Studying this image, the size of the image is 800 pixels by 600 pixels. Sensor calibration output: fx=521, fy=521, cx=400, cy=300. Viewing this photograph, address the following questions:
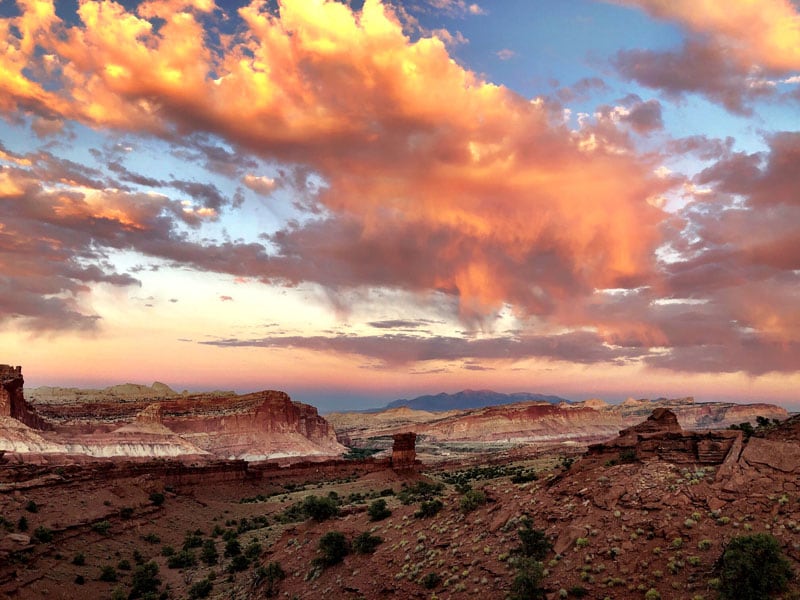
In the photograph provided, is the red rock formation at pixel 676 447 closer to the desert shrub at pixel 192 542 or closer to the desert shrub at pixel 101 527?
the desert shrub at pixel 192 542

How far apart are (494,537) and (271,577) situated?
39.2 feet

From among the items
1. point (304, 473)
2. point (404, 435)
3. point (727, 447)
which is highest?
point (727, 447)

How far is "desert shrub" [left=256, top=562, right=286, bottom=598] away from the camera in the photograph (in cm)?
2455

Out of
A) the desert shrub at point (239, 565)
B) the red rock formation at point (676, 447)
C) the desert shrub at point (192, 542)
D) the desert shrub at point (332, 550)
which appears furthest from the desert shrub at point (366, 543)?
the desert shrub at point (192, 542)

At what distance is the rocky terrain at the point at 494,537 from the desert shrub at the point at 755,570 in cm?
32

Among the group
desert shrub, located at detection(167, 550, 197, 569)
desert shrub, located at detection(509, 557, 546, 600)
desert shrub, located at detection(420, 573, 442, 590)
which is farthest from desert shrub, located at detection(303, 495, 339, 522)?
desert shrub, located at detection(509, 557, 546, 600)

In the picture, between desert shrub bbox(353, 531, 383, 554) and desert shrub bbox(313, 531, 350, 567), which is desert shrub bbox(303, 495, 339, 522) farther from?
desert shrub bbox(353, 531, 383, 554)

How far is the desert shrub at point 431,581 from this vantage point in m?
18.6

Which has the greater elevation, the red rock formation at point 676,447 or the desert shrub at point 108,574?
the red rock formation at point 676,447

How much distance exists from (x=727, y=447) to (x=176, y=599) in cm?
2911

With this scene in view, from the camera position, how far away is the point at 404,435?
2913 inches

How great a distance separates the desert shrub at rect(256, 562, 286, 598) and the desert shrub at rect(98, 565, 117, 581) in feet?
41.7

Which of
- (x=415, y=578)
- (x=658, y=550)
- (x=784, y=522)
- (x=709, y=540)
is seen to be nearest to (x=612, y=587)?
(x=658, y=550)

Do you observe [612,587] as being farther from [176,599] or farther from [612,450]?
[176,599]
